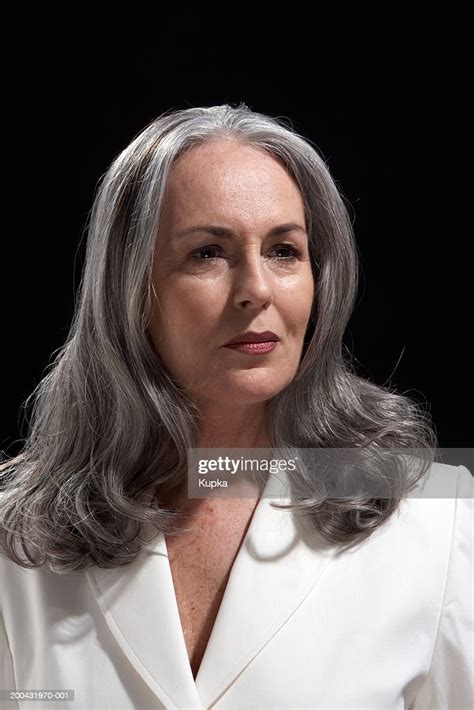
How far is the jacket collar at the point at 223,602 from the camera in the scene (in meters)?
1.75

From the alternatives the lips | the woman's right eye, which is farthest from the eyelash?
the lips

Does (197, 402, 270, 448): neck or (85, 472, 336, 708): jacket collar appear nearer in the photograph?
(85, 472, 336, 708): jacket collar

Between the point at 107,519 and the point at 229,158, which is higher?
the point at 229,158

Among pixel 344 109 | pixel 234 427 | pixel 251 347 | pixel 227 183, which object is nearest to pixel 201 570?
pixel 234 427

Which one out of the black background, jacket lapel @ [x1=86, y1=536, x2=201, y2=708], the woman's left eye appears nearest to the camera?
jacket lapel @ [x1=86, y1=536, x2=201, y2=708]

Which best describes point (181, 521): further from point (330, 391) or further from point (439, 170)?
point (439, 170)

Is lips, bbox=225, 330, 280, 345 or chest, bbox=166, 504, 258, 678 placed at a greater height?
lips, bbox=225, 330, 280, 345

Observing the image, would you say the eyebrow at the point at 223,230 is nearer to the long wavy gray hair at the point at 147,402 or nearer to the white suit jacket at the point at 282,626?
the long wavy gray hair at the point at 147,402

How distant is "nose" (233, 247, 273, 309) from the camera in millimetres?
1756

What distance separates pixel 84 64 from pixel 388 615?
125 centimetres

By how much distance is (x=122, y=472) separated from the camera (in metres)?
1.94

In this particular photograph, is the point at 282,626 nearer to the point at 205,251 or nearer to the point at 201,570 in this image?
the point at 201,570

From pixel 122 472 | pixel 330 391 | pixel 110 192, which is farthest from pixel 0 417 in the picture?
pixel 330 391

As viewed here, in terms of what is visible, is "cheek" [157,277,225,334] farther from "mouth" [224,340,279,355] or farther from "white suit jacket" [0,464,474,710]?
"white suit jacket" [0,464,474,710]
